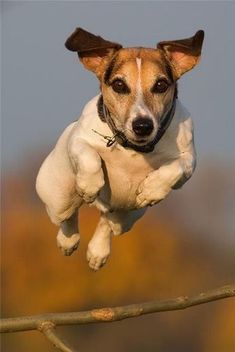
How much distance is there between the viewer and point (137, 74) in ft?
35.7

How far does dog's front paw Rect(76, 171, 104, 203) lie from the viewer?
10773 millimetres

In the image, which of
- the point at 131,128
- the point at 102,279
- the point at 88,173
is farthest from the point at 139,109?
the point at 102,279

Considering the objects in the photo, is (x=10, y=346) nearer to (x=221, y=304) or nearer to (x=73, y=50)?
(x=221, y=304)

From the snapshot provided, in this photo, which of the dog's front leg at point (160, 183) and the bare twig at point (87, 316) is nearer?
the bare twig at point (87, 316)

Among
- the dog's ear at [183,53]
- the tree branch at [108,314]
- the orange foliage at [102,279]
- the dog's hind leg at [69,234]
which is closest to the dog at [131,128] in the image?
the dog's ear at [183,53]

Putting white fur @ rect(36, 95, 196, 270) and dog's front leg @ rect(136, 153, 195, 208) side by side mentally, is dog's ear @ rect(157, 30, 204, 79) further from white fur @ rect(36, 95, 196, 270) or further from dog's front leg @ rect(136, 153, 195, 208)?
dog's front leg @ rect(136, 153, 195, 208)

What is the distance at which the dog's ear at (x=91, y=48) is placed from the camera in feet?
35.9

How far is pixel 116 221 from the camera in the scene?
40.3ft

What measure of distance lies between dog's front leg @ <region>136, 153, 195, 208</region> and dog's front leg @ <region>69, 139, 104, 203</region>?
0.34 m

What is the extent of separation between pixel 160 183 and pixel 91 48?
1.13 metres

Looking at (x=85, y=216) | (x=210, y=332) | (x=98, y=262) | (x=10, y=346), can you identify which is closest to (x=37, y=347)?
(x=10, y=346)

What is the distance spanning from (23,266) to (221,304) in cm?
831

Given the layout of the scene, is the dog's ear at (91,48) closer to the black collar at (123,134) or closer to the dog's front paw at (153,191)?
the black collar at (123,134)

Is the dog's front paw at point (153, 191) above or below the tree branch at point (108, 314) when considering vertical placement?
above
